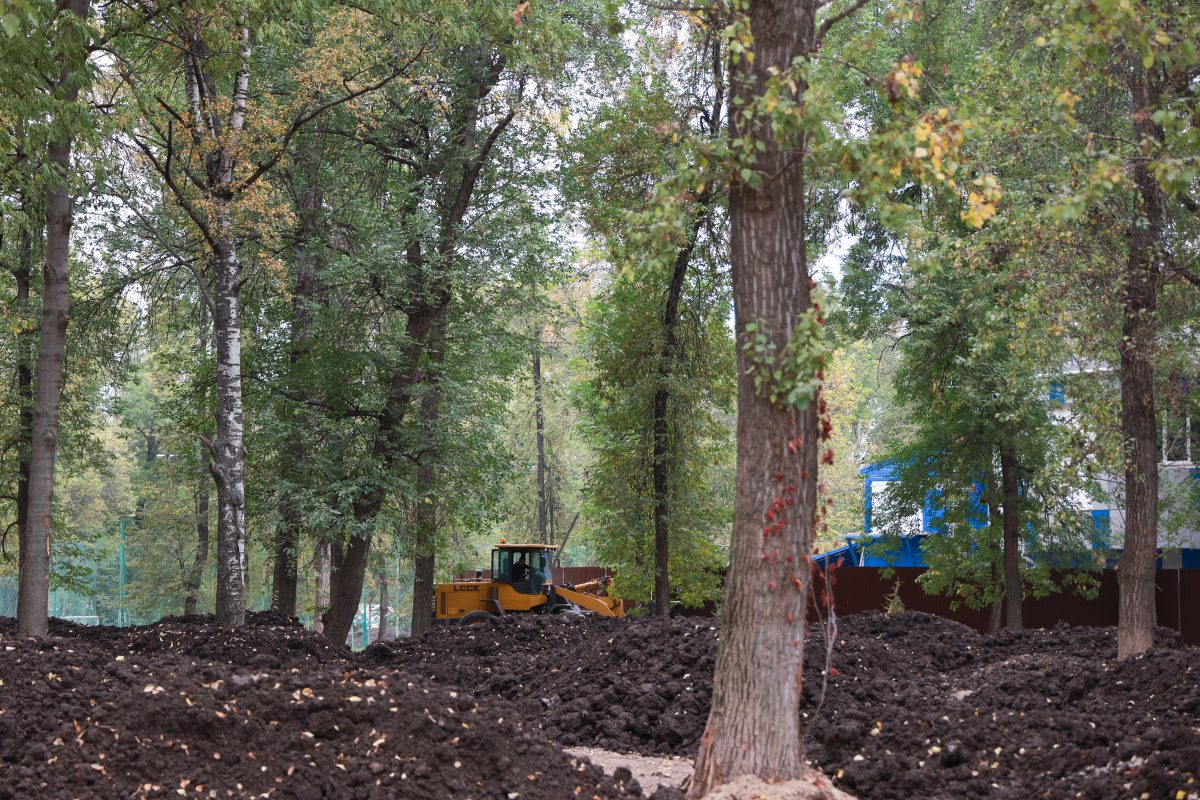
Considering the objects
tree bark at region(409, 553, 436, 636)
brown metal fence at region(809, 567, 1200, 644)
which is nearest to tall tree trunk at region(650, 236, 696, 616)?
brown metal fence at region(809, 567, 1200, 644)

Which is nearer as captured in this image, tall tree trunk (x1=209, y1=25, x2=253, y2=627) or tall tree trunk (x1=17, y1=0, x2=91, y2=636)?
tall tree trunk (x1=17, y1=0, x2=91, y2=636)

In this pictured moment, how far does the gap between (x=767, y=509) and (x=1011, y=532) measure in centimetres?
1305

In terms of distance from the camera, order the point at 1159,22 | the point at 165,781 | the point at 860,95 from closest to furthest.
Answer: the point at 165,781, the point at 1159,22, the point at 860,95

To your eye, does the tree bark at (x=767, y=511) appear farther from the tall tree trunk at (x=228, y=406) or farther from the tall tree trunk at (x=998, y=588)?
the tall tree trunk at (x=998, y=588)

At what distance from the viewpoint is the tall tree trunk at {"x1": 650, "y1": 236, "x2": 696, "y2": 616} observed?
705 inches

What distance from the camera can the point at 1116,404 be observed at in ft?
33.8

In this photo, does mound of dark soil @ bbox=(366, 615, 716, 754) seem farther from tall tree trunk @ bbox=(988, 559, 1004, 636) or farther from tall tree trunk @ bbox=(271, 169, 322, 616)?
tall tree trunk @ bbox=(988, 559, 1004, 636)

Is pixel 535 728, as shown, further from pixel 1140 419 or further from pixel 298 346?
pixel 298 346

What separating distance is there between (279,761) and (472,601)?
14402mm

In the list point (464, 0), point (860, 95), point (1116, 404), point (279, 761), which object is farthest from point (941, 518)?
point (279, 761)

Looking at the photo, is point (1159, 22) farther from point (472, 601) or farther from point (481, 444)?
point (472, 601)

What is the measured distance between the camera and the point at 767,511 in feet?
19.5

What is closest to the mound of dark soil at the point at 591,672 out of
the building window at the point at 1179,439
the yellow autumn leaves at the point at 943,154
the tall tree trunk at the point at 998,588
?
the yellow autumn leaves at the point at 943,154

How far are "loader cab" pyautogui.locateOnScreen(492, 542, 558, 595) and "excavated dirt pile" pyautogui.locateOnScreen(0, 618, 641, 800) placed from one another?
Answer: 12.7 meters
